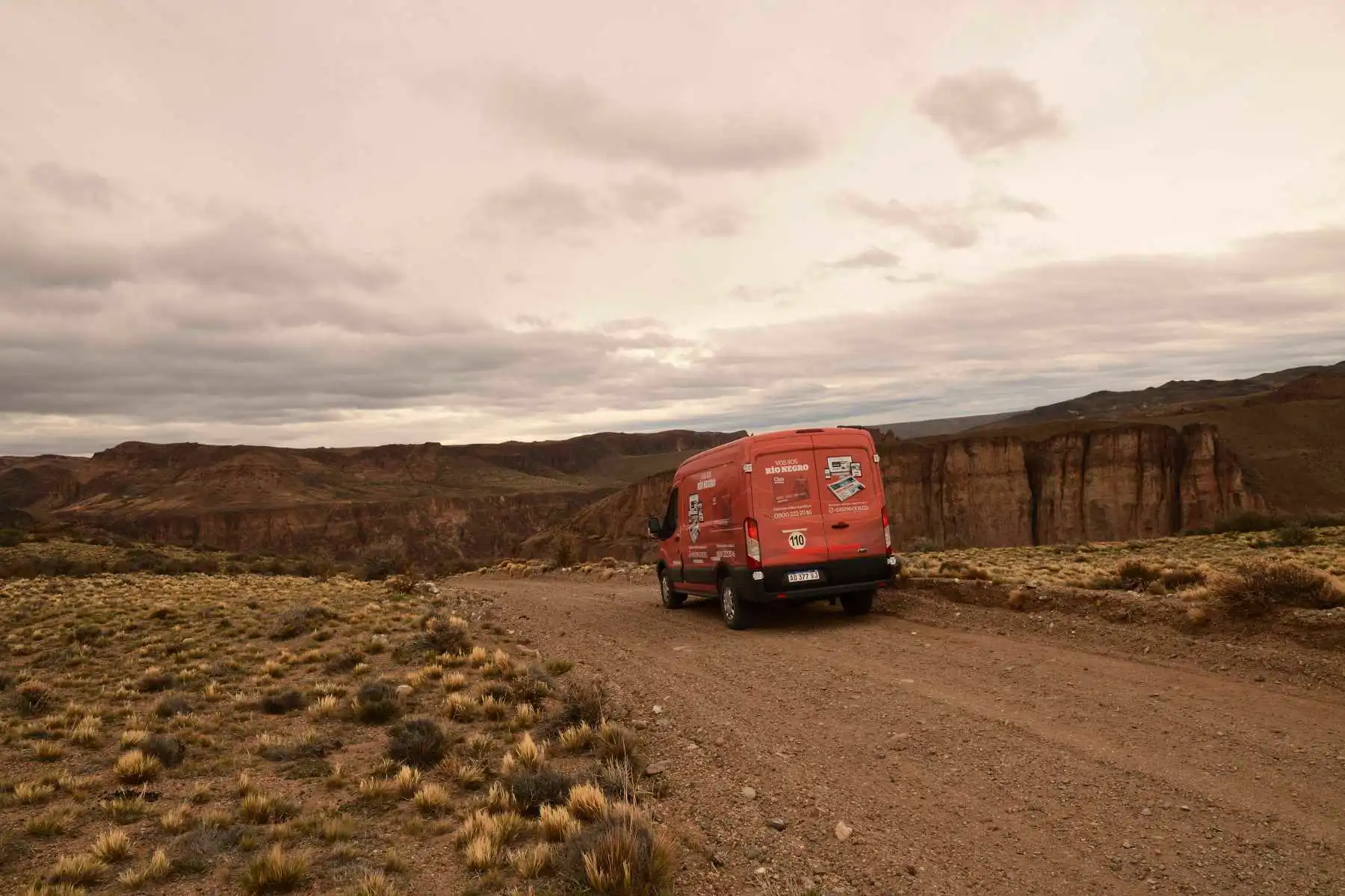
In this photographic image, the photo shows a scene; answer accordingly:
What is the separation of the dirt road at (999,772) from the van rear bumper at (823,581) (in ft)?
6.00

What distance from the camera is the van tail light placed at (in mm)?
10906

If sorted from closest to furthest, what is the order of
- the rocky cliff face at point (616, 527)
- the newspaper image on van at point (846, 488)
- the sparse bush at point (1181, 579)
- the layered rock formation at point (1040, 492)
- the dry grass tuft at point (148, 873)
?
the dry grass tuft at point (148, 873) < the sparse bush at point (1181, 579) < the newspaper image on van at point (846, 488) < the rocky cliff face at point (616, 527) < the layered rock formation at point (1040, 492)

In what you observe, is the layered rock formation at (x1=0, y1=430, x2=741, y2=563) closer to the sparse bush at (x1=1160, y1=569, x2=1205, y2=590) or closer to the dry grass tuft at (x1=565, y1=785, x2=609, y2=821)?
the sparse bush at (x1=1160, y1=569, x2=1205, y2=590)

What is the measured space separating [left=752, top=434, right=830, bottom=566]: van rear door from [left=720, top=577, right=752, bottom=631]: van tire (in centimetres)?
94

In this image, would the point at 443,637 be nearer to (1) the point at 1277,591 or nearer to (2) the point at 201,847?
(2) the point at 201,847

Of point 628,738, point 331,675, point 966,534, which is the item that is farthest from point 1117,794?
point 966,534

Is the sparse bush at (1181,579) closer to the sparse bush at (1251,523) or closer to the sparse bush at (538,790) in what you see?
the sparse bush at (538,790)

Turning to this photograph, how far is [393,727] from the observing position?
7035 millimetres

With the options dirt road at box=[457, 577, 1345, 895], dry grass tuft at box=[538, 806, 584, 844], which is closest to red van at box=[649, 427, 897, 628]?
dirt road at box=[457, 577, 1345, 895]

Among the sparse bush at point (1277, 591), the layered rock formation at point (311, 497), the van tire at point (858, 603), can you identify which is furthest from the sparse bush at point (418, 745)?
the layered rock formation at point (311, 497)

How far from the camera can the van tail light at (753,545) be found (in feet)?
35.8

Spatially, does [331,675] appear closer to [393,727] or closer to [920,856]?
[393,727]

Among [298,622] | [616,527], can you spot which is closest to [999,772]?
[298,622]

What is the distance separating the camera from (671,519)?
14.5m
